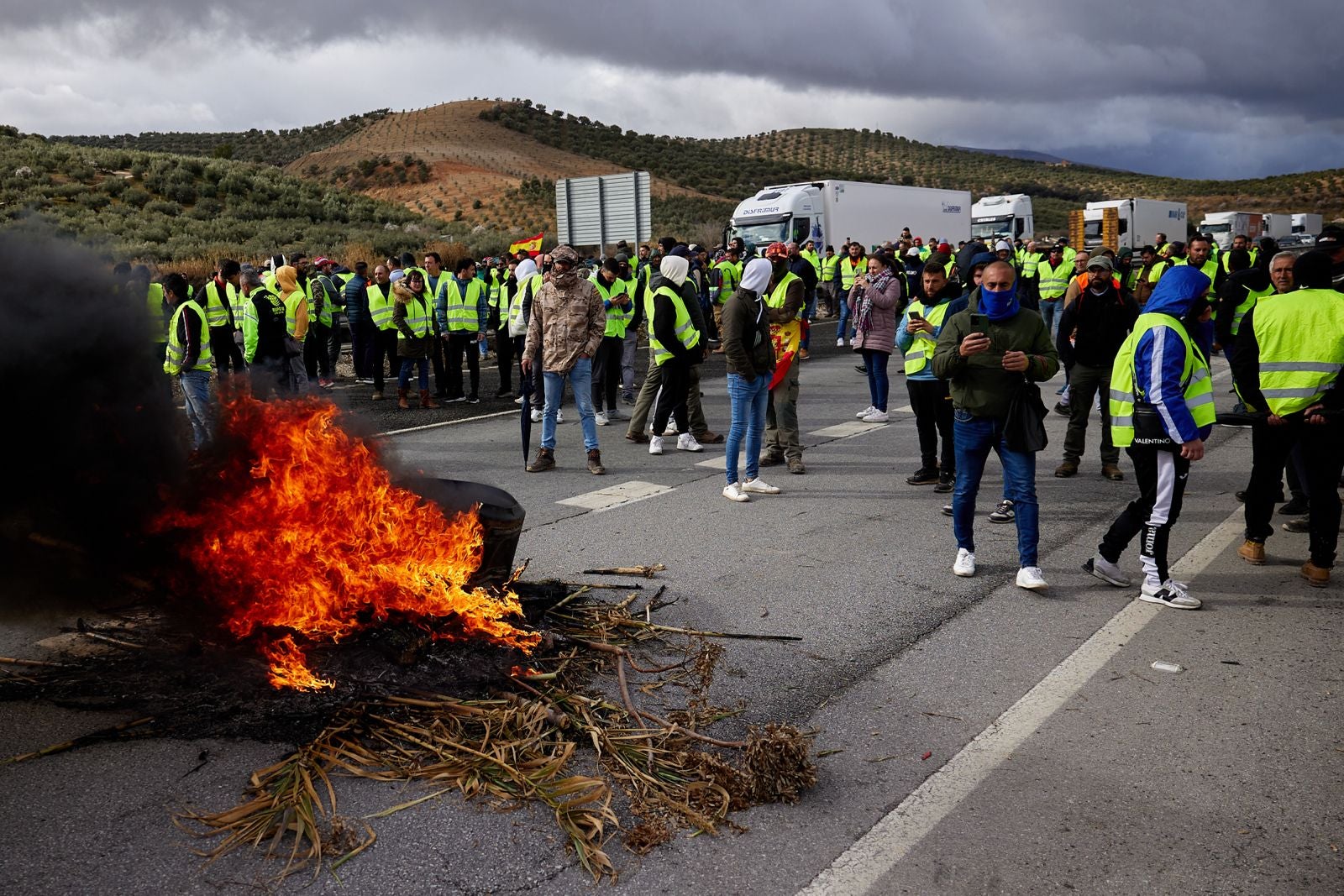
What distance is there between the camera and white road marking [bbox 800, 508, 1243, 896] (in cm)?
329

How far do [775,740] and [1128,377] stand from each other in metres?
3.37

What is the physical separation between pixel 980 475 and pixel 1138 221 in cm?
4088

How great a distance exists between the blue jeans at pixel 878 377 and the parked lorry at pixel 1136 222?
28.9m

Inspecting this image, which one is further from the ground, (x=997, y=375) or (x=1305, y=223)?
(x=1305, y=223)

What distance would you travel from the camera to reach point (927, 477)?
8.95 metres

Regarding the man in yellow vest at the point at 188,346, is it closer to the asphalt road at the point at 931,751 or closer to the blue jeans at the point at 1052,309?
the asphalt road at the point at 931,751

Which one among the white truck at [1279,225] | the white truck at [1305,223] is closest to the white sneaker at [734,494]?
the white truck at [1279,225]

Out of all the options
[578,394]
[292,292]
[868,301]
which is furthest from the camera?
[292,292]

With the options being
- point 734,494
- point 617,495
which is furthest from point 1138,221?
point 617,495

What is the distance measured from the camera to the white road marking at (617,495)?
8.42 m

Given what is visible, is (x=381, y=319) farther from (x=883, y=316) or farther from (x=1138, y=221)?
(x=1138, y=221)

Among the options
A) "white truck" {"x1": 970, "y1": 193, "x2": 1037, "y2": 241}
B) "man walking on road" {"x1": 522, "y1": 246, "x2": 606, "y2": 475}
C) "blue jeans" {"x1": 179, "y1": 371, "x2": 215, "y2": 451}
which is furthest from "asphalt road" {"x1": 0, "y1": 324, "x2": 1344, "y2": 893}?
"white truck" {"x1": 970, "y1": 193, "x2": 1037, "y2": 241}

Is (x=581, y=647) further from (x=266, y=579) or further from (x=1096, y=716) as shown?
(x=1096, y=716)

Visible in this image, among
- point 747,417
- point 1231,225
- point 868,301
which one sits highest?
point 1231,225
